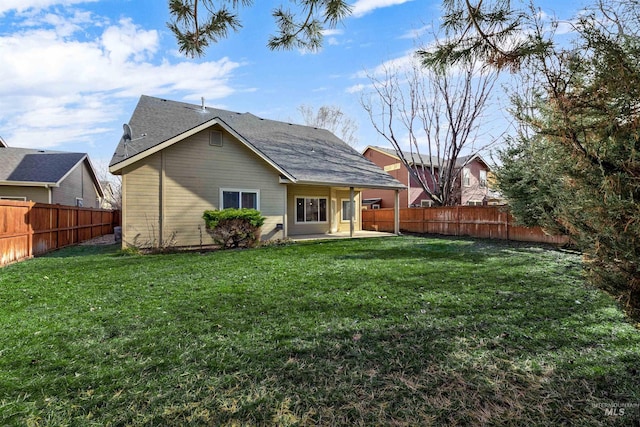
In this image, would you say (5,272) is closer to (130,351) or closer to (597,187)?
(130,351)

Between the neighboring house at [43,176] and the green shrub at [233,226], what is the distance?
10186mm

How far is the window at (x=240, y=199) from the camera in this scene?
11711 mm

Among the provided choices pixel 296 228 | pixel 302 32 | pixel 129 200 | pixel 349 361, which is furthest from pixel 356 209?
pixel 349 361

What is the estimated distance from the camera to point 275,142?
626 inches

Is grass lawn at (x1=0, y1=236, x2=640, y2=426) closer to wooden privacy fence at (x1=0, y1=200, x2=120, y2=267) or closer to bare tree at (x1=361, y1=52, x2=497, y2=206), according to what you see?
wooden privacy fence at (x1=0, y1=200, x2=120, y2=267)

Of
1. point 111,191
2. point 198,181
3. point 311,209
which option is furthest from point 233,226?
point 111,191

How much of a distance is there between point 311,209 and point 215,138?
19.0 ft

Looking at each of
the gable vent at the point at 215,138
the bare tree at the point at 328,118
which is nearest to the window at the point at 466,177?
the bare tree at the point at 328,118

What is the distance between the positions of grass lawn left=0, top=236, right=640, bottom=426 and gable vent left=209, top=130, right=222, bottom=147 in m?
6.71

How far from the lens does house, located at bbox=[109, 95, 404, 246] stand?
10273mm

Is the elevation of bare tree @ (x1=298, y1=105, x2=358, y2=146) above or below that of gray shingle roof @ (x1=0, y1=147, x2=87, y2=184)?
above

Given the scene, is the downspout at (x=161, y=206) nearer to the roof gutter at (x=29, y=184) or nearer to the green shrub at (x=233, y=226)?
the green shrub at (x=233, y=226)

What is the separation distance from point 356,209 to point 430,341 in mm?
14001

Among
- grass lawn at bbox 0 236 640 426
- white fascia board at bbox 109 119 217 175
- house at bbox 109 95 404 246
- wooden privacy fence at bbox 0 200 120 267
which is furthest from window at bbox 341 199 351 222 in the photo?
wooden privacy fence at bbox 0 200 120 267
